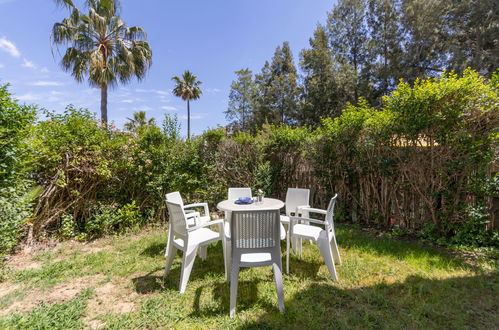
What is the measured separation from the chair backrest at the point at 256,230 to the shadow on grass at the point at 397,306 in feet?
2.05

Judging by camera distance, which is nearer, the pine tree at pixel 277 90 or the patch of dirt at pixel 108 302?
the patch of dirt at pixel 108 302

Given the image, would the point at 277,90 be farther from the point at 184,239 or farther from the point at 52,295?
the point at 52,295

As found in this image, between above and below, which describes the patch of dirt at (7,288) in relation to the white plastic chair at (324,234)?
below

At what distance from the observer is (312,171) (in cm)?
525

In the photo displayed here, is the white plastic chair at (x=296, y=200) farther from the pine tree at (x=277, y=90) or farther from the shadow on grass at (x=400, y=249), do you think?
the pine tree at (x=277, y=90)

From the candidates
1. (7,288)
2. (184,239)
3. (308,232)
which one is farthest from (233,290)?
(7,288)

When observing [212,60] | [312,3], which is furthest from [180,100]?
[312,3]

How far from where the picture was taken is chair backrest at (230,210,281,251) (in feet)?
6.64

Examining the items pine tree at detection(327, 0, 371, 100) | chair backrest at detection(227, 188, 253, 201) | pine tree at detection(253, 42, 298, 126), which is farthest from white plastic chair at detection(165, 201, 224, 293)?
pine tree at detection(253, 42, 298, 126)

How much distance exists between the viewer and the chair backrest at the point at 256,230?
79.7 inches

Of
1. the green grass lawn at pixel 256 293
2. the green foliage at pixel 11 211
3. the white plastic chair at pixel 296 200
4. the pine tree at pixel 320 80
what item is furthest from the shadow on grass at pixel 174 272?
the pine tree at pixel 320 80

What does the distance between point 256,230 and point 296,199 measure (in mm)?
1785

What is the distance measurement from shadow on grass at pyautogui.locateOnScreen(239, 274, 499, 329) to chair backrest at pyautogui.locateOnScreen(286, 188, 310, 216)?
1.35 meters

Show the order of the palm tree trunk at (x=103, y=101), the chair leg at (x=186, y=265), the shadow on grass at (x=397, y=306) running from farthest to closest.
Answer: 1. the palm tree trunk at (x=103, y=101)
2. the chair leg at (x=186, y=265)
3. the shadow on grass at (x=397, y=306)
